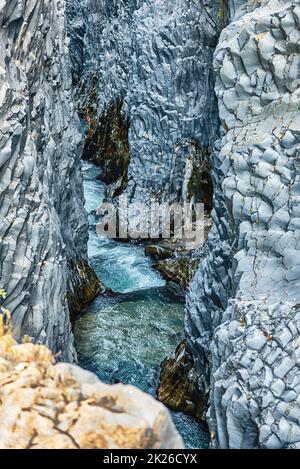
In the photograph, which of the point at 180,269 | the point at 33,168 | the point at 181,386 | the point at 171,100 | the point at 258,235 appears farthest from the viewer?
the point at 171,100

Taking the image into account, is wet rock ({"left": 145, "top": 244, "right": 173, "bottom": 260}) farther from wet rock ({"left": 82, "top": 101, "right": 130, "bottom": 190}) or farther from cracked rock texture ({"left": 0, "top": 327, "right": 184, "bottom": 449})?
cracked rock texture ({"left": 0, "top": 327, "right": 184, "bottom": 449})

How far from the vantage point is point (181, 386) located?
1609 centimetres

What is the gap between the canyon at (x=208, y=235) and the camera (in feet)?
36.1

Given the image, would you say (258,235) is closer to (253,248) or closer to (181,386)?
(253,248)

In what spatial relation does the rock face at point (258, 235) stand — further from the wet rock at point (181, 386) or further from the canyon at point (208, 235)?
the wet rock at point (181, 386)

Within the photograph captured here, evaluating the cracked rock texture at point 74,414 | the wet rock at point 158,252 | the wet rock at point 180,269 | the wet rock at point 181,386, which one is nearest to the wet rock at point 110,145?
the wet rock at point 158,252

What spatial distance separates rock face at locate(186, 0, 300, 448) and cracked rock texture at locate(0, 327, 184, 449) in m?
5.29

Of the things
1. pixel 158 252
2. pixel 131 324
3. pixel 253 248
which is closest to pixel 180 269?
pixel 158 252

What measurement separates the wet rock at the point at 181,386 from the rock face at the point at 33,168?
9.13 feet

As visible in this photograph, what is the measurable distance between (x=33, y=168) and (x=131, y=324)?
346 inches

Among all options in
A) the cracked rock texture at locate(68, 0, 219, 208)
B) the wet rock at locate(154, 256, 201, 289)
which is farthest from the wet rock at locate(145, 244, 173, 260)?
the cracked rock texture at locate(68, 0, 219, 208)

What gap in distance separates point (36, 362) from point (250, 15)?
10.2m
